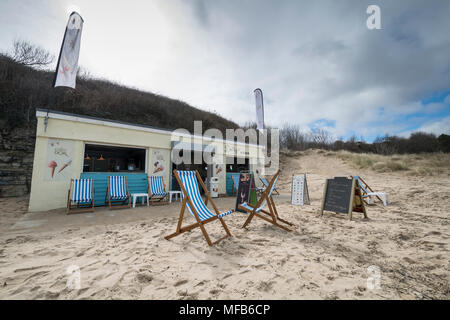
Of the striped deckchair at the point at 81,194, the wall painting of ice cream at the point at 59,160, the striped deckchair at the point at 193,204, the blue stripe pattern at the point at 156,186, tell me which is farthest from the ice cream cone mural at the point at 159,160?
the striped deckchair at the point at 193,204

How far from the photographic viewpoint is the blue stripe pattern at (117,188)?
18.2ft

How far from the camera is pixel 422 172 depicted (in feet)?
27.9

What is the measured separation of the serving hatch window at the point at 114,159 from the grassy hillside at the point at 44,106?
11.9 ft

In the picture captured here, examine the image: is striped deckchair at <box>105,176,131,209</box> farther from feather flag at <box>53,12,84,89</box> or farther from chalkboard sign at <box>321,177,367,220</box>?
chalkboard sign at <box>321,177,367,220</box>

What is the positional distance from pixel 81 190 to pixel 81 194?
0.47 feet

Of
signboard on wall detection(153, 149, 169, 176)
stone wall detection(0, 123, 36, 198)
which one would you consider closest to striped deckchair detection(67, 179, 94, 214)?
signboard on wall detection(153, 149, 169, 176)

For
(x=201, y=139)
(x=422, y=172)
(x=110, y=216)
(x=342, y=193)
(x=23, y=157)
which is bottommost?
(x=110, y=216)

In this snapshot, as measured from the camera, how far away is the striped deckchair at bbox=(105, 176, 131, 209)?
5531 millimetres

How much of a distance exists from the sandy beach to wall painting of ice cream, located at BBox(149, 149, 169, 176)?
294 cm

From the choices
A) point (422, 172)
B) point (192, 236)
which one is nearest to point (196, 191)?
point (192, 236)

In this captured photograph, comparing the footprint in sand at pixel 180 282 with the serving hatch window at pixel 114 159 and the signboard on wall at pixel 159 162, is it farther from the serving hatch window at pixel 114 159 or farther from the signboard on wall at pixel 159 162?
the serving hatch window at pixel 114 159

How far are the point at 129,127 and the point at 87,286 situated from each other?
5.63m

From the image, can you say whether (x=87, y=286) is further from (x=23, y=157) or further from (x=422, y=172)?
(x=422, y=172)

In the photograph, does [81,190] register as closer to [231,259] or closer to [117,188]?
[117,188]
